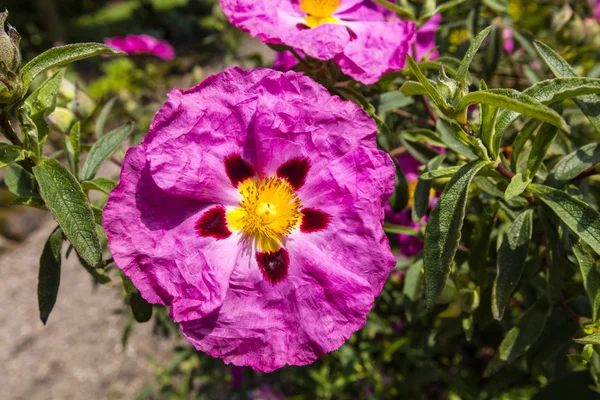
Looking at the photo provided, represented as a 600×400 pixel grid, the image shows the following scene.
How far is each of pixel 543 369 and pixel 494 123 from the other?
1159mm

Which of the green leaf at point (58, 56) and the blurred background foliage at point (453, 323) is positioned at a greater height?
the green leaf at point (58, 56)

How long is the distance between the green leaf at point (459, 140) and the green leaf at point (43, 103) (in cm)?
90

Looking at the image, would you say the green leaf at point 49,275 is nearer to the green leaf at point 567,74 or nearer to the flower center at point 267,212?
the flower center at point 267,212

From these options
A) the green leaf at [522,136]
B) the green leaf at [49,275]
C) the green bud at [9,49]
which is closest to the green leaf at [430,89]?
the green leaf at [522,136]

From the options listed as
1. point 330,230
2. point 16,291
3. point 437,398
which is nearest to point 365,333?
point 437,398

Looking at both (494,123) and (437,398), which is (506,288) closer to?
(494,123)

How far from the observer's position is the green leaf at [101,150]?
53.4 inches

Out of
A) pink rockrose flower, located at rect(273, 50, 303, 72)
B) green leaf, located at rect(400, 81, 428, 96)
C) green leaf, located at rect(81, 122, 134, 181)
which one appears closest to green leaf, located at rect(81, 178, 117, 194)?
green leaf, located at rect(81, 122, 134, 181)

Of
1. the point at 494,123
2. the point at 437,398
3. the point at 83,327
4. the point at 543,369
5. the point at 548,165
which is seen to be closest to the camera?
the point at 494,123

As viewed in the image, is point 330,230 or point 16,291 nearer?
point 330,230

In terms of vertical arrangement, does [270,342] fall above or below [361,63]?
below

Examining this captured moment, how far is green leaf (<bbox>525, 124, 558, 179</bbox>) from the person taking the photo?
1.17m

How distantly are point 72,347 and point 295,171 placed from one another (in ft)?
13.3

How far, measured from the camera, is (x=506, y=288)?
1198mm
